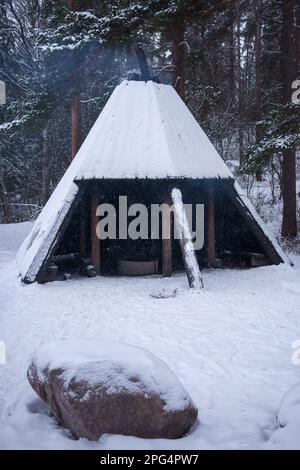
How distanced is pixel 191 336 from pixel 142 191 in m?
7.23

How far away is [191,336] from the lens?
5.92 meters

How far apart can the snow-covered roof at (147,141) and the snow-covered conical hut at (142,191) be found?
0.03m

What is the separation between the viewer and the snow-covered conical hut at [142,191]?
988 cm

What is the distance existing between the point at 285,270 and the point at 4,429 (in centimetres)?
771

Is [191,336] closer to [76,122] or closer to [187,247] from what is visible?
[187,247]

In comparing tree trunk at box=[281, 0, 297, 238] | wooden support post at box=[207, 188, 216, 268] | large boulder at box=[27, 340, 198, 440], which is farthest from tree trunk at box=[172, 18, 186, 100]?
large boulder at box=[27, 340, 198, 440]

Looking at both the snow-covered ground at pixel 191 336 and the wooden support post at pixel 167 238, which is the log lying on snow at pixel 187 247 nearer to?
the snow-covered ground at pixel 191 336

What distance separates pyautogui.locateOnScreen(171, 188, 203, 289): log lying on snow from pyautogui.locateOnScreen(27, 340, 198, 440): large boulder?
483cm

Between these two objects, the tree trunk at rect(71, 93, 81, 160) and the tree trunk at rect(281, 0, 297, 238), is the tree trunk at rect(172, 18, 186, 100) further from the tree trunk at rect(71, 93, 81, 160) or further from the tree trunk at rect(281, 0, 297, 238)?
the tree trunk at rect(71, 93, 81, 160)

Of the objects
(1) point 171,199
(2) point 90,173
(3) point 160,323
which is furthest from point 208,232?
(3) point 160,323

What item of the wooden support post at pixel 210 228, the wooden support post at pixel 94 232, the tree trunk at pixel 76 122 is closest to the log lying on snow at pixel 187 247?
the wooden support post at pixel 210 228

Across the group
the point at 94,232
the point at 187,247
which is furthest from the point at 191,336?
the point at 94,232

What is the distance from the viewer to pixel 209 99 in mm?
15930
